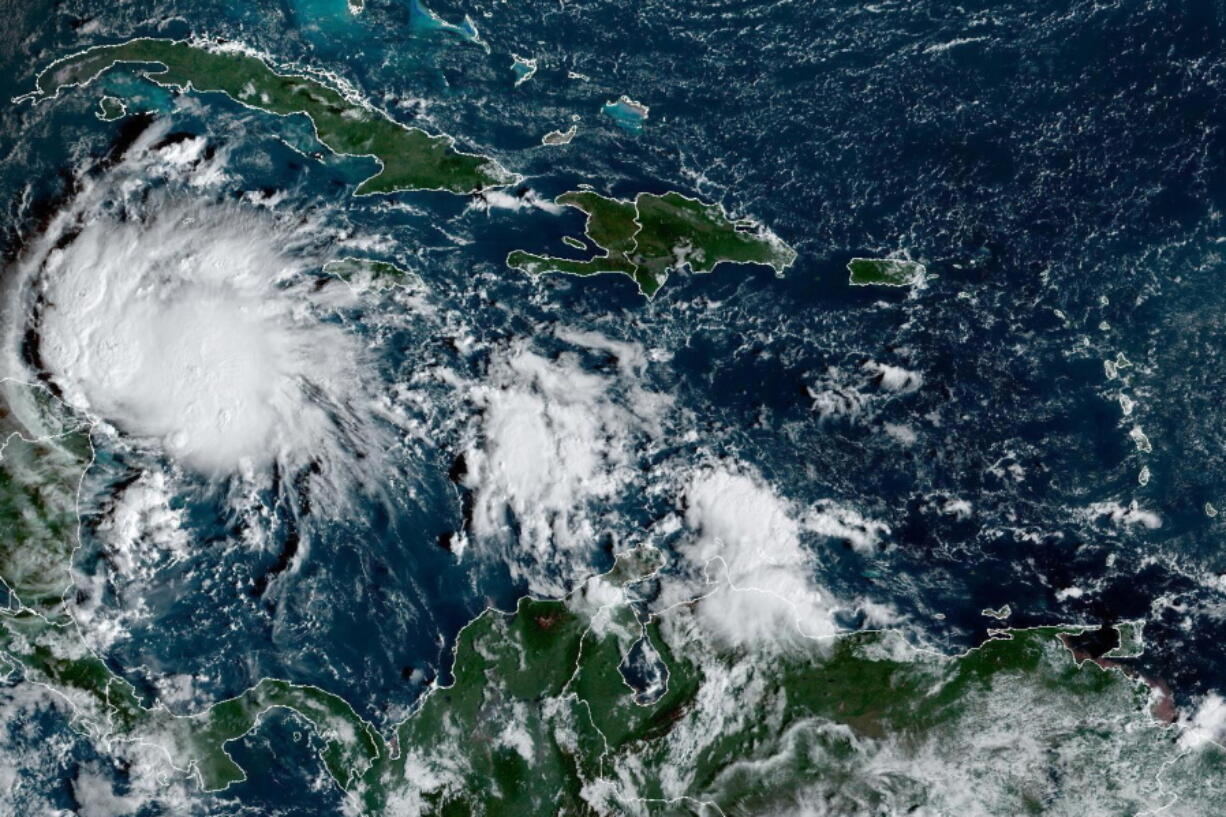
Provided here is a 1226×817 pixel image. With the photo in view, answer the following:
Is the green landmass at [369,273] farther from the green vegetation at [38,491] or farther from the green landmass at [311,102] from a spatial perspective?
the green vegetation at [38,491]

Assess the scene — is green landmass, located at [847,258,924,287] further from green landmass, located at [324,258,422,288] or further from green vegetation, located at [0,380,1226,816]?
green landmass, located at [324,258,422,288]

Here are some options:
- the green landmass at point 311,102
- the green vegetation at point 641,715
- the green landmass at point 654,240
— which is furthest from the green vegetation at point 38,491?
the green landmass at point 654,240

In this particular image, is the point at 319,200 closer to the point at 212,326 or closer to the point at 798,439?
the point at 212,326

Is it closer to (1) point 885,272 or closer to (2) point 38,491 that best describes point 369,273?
(2) point 38,491

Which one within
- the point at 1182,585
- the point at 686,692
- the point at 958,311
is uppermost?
the point at 958,311

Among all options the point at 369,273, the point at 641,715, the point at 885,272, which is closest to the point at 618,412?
the point at 369,273

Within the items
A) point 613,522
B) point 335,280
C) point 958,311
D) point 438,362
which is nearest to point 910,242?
point 958,311

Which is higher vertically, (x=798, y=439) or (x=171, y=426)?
(x=798, y=439)
